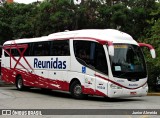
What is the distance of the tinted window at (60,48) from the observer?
2011 cm

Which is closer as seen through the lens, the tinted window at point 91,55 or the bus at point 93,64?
the bus at point 93,64

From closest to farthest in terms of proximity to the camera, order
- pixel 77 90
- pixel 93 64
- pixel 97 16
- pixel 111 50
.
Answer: pixel 111 50
pixel 93 64
pixel 77 90
pixel 97 16

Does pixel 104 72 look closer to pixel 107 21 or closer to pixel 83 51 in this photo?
pixel 83 51

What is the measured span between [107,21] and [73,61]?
14917mm

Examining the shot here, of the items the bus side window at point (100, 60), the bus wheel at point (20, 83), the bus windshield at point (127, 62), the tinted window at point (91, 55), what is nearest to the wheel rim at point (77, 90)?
the tinted window at point (91, 55)

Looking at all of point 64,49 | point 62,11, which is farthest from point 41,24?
point 64,49

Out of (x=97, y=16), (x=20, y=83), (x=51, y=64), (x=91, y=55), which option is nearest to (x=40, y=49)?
(x=51, y=64)

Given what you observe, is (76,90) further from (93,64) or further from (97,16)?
(97,16)

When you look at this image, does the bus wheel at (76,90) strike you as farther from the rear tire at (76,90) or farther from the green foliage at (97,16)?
the green foliage at (97,16)

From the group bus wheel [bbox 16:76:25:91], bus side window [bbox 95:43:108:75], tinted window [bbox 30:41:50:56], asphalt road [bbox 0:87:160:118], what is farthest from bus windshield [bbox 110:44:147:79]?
bus wheel [bbox 16:76:25:91]

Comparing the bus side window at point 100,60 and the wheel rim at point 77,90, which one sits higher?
the bus side window at point 100,60

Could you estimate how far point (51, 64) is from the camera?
69.7ft

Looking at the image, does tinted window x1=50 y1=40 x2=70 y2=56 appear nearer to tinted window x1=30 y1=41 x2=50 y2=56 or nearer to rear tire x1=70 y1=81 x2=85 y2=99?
tinted window x1=30 y1=41 x2=50 y2=56

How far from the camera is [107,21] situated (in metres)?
33.8
